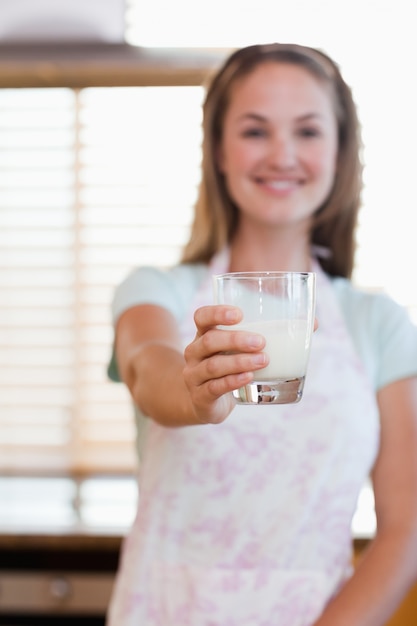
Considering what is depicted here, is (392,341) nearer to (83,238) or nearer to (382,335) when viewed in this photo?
(382,335)

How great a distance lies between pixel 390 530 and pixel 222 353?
0.67 m

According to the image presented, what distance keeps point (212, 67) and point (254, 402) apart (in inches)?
73.3

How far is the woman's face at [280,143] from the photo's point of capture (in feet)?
4.93

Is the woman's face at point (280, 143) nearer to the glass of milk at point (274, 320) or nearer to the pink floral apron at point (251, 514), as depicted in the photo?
the pink floral apron at point (251, 514)

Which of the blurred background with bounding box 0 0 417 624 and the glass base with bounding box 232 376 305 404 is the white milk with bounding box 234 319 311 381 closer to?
the glass base with bounding box 232 376 305 404

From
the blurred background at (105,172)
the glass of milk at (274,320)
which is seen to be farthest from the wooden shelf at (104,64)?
the glass of milk at (274,320)

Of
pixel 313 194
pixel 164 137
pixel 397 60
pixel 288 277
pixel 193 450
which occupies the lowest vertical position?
pixel 193 450

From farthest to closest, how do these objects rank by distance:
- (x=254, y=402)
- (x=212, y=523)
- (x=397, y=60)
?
(x=397, y=60)
(x=212, y=523)
(x=254, y=402)

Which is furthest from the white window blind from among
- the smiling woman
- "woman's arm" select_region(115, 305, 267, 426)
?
"woman's arm" select_region(115, 305, 267, 426)

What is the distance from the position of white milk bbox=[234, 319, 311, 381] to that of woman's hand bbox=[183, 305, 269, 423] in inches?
0.9

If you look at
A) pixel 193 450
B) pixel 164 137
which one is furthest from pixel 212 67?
pixel 193 450

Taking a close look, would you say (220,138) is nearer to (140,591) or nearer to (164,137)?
(140,591)

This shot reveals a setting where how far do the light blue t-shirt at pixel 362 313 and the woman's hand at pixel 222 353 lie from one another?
58 centimetres

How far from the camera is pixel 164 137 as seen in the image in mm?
2744
